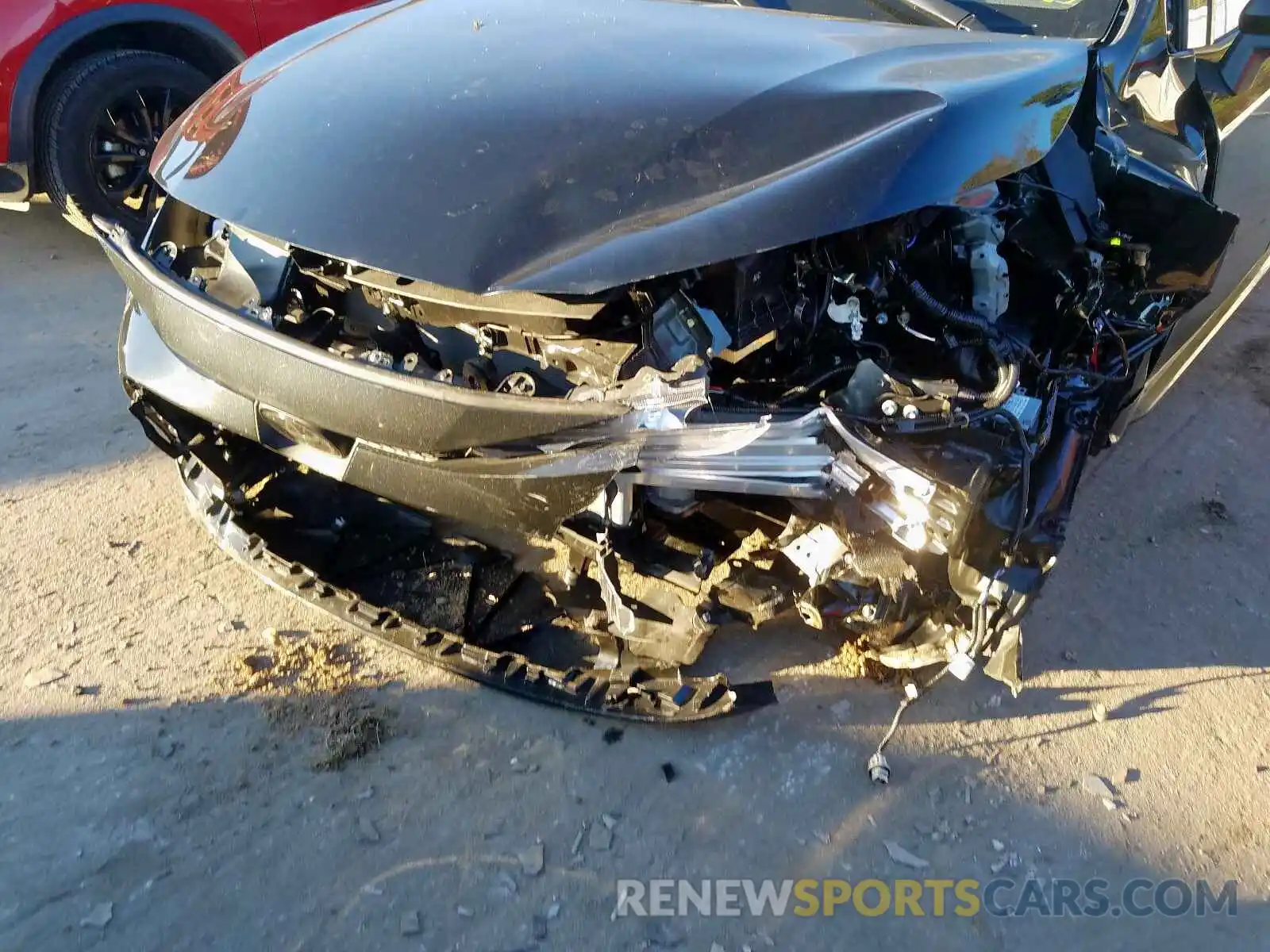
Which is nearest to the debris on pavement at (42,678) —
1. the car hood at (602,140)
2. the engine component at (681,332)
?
the car hood at (602,140)

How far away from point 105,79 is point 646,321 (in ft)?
13.3

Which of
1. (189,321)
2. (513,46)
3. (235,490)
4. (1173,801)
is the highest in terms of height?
(513,46)

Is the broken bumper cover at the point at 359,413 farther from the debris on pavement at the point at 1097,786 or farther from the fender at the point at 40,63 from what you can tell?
the fender at the point at 40,63

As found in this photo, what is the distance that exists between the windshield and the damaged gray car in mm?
13

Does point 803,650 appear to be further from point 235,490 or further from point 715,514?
point 235,490

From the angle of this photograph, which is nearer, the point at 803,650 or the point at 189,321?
the point at 189,321

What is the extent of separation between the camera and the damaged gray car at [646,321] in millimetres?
1959

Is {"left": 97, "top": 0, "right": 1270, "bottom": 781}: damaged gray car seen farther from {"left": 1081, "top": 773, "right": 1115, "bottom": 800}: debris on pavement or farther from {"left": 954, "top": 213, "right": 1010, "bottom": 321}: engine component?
{"left": 1081, "top": 773, "right": 1115, "bottom": 800}: debris on pavement

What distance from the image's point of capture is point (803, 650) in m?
2.69

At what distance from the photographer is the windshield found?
286 centimetres

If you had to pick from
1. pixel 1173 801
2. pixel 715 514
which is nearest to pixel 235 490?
pixel 715 514

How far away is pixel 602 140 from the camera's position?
2072 mm

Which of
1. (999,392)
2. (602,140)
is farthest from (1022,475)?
(602,140)

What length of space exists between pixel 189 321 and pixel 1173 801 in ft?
9.02
